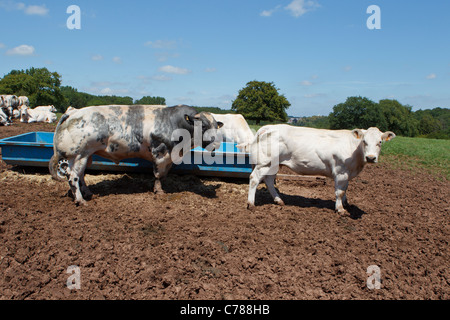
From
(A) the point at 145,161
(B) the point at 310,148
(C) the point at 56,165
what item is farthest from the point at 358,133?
(C) the point at 56,165

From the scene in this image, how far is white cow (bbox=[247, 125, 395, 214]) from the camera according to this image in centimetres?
610

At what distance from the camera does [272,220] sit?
19.4 feet

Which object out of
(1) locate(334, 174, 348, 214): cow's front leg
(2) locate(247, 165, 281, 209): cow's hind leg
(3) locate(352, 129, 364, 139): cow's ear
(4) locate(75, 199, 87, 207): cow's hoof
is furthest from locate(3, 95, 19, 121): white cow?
(3) locate(352, 129, 364, 139): cow's ear

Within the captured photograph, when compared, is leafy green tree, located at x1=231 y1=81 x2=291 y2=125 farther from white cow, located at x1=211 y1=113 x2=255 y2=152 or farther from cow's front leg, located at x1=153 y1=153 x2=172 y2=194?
cow's front leg, located at x1=153 y1=153 x2=172 y2=194

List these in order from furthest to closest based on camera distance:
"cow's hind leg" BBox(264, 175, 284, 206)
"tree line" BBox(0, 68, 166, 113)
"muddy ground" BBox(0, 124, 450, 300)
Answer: "tree line" BBox(0, 68, 166, 113) → "cow's hind leg" BBox(264, 175, 284, 206) → "muddy ground" BBox(0, 124, 450, 300)

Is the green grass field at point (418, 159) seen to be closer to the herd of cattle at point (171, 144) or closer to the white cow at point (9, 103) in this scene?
the herd of cattle at point (171, 144)

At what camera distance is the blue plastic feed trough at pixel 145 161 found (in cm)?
795

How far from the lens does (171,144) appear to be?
22.8 ft

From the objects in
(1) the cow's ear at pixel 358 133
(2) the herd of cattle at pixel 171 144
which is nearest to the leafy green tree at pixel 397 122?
(2) the herd of cattle at pixel 171 144

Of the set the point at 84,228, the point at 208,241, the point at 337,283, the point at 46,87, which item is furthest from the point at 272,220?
the point at 46,87

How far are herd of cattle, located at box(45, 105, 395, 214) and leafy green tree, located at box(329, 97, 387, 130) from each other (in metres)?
A: 56.1

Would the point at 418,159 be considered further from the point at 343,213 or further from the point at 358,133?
the point at 358,133
